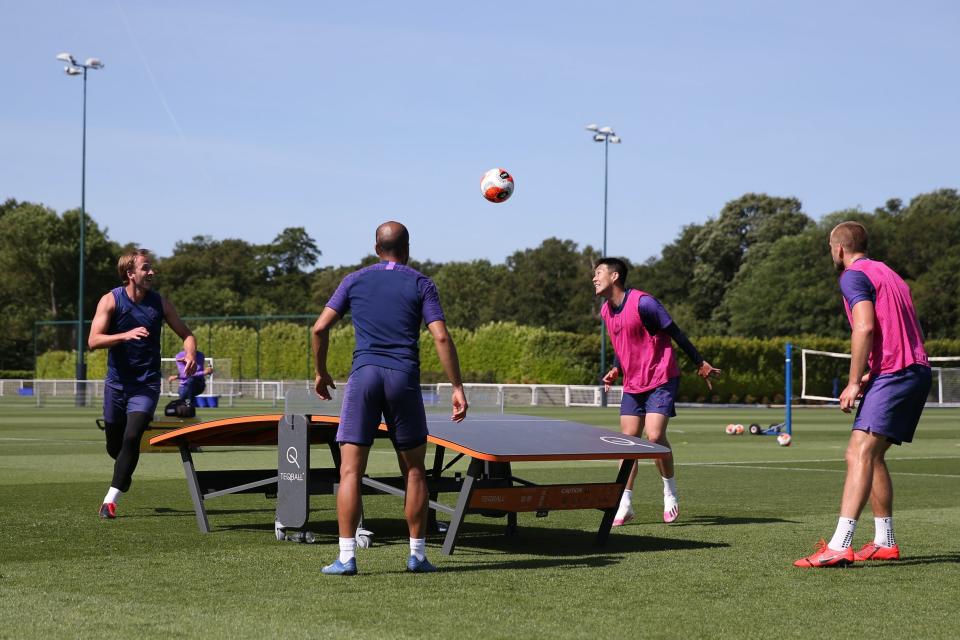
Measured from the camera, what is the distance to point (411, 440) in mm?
7824

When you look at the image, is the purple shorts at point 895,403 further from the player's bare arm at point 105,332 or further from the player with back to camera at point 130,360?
the player's bare arm at point 105,332

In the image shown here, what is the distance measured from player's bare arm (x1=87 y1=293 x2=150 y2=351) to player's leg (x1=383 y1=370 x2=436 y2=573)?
3.56 m

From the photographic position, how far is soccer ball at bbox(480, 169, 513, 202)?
16.2 meters

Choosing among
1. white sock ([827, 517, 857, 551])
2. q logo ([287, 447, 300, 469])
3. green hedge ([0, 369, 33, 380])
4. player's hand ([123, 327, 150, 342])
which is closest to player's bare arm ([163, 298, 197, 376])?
player's hand ([123, 327, 150, 342])

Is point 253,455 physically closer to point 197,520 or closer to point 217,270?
point 197,520

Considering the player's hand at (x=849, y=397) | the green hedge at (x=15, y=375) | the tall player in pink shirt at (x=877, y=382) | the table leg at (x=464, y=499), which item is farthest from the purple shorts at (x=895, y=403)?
the green hedge at (x=15, y=375)

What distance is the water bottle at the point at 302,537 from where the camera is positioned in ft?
30.9

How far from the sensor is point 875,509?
8.59 metres

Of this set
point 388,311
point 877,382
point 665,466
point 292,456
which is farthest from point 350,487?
point 665,466

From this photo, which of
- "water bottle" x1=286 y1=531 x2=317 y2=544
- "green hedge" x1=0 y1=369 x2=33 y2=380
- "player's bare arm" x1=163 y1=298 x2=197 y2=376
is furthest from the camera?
"green hedge" x1=0 y1=369 x2=33 y2=380

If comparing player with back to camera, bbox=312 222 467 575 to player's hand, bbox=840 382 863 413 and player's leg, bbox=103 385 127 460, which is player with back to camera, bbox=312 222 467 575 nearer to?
player's hand, bbox=840 382 863 413

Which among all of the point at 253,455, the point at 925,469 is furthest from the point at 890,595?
the point at 253,455

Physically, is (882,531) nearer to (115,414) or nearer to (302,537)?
(302,537)

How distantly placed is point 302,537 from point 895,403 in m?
4.00
